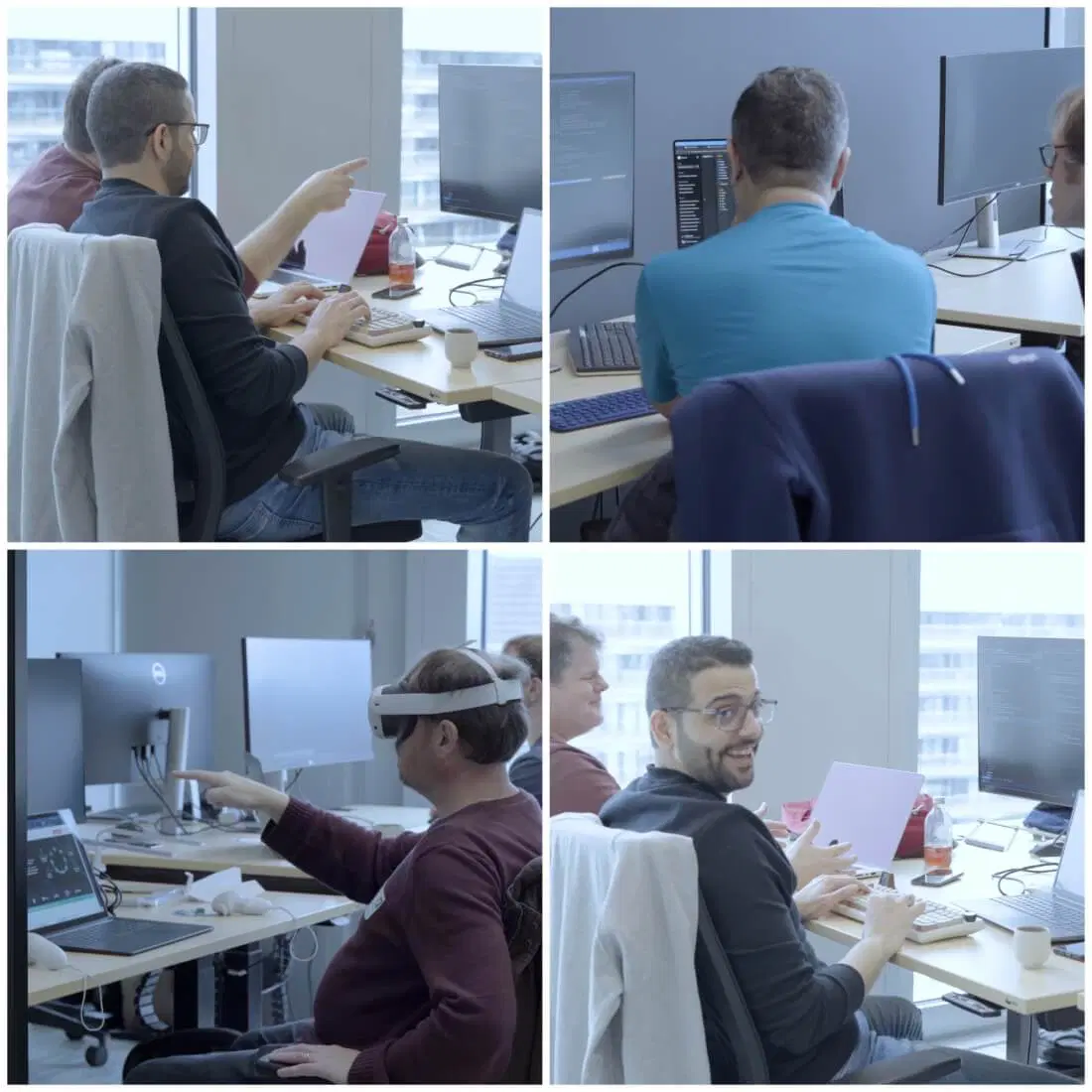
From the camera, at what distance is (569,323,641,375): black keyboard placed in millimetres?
2652

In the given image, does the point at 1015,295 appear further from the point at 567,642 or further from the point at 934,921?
the point at 934,921

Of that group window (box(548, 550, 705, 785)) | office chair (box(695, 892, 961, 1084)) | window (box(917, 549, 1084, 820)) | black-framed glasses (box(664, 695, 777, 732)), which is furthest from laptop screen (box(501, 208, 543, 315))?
office chair (box(695, 892, 961, 1084))

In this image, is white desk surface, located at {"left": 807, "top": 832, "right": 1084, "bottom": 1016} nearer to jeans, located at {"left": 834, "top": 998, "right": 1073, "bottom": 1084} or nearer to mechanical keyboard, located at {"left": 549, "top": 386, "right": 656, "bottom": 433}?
jeans, located at {"left": 834, "top": 998, "right": 1073, "bottom": 1084}

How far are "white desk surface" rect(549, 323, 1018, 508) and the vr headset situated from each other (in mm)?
316

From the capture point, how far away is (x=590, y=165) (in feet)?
9.17

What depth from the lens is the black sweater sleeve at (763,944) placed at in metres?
1.80

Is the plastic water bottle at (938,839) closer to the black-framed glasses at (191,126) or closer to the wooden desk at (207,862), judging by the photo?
the wooden desk at (207,862)

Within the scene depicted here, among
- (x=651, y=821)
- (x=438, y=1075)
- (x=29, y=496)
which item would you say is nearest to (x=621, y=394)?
(x=651, y=821)

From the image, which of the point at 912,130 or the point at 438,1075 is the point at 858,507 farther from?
the point at 912,130

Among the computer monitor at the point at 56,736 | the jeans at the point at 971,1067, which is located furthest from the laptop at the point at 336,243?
the jeans at the point at 971,1067

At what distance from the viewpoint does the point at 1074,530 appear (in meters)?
→ 1.84

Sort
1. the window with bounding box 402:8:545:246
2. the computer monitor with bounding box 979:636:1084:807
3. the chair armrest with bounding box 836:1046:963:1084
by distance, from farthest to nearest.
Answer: the window with bounding box 402:8:545:246 < the computer monitor with bounding box 979:636:1084:807 < the chair armrest with bounding box 836:1046:963:1084

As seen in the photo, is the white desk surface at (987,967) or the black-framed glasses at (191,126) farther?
the black-framed glasses at (191,126)

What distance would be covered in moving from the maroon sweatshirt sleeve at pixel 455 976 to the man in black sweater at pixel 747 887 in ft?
0.90
